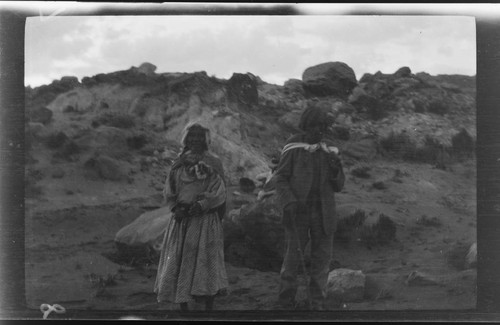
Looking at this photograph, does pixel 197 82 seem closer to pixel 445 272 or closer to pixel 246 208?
pixel 246 208

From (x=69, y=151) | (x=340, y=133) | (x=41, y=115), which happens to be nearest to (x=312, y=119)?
(x=340, y=133)

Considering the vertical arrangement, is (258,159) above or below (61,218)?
above

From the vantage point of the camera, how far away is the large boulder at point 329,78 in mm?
5707

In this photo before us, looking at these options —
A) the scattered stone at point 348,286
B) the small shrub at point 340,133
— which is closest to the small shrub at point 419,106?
the small shrub at point 340,133

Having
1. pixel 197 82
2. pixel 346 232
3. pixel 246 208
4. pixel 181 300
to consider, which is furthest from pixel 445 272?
pixel 197 82

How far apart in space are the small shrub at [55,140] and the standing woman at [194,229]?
81 centimetres

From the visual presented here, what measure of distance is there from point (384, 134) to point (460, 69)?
0.70 m

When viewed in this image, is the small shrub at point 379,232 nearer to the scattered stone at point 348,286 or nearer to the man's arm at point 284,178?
the scattered stone at point 348,286

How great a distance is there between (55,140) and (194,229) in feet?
3.85

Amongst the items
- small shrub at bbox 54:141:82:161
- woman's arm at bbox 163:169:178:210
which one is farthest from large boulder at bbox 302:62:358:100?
small shrub at bbox 54:141:82:161

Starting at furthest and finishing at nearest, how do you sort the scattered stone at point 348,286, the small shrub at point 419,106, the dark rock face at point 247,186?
the small shrub at point 419,106 → the dark rock face at point 247,186 → the scattered stone at point 348,286

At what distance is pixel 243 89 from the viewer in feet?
18.9

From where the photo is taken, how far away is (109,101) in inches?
227

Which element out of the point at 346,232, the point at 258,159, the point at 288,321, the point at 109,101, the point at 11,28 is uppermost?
the point at 11,28
